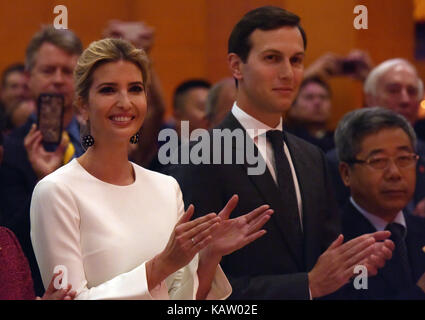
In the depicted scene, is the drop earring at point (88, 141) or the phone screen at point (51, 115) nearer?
the drop earring at point (88, 141)

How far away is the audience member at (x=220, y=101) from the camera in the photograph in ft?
11.9

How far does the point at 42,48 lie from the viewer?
3.38 meters

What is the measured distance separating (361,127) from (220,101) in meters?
0.79

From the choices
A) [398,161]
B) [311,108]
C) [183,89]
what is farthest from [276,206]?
[311,108]

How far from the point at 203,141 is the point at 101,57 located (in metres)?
0.52

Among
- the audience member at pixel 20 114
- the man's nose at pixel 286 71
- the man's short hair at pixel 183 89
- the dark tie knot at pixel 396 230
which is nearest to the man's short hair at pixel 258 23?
the man's nose at pixel 286 71

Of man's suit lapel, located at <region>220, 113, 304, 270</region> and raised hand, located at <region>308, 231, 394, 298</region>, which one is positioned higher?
man's suit lapel, located at <region>220, 113, 304, 270</region>

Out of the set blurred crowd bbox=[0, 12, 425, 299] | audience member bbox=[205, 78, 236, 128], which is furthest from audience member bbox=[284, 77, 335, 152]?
audience member bbox=[205, 78, 236, 128]

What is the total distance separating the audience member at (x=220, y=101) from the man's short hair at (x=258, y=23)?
901mm

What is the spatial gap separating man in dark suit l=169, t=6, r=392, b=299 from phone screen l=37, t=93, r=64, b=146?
468 millimetres

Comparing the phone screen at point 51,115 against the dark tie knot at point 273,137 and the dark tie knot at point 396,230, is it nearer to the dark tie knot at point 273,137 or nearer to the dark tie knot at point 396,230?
the dark tie knot at point 273,137

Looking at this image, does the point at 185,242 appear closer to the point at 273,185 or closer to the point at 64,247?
the point at 64,247

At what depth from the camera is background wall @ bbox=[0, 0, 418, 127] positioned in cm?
461

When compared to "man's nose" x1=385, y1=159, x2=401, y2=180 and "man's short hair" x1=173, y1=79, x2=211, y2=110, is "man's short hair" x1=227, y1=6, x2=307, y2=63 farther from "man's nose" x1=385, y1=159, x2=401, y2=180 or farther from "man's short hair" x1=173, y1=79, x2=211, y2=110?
"man's short hair" x1=173, y1=79, x2=211, y2=110
